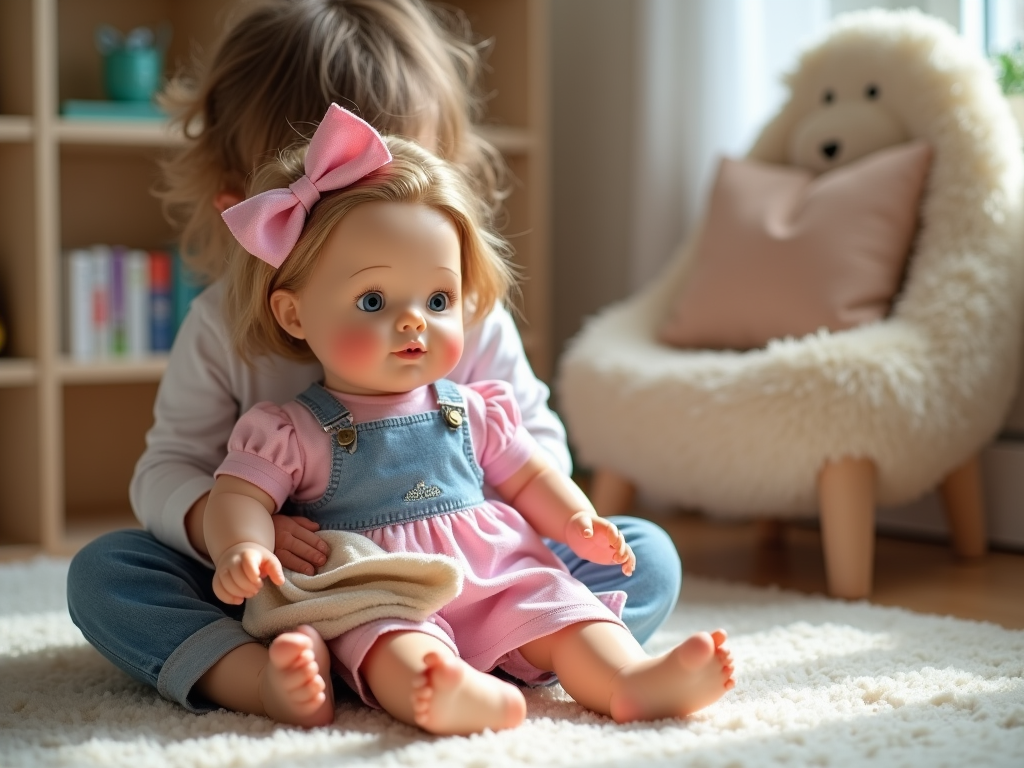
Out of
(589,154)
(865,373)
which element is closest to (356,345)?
(865,373)

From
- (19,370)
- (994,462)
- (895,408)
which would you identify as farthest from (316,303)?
(994,462)

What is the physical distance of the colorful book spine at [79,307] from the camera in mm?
1973

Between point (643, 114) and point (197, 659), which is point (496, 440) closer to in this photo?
point (197, 659)

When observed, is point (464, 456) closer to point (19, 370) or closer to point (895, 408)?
point (895, 408)

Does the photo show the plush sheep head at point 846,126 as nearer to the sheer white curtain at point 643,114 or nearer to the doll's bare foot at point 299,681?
the sheer white curtain at point 643,114

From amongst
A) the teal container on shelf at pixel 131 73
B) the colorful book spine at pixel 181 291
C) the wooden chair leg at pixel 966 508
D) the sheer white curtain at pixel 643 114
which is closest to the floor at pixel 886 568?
the wooden chair leg at pixel 966 508

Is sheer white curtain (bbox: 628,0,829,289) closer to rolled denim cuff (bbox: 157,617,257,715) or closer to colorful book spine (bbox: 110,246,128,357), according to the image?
colorful book spine (bbox: 110,246,128,357)

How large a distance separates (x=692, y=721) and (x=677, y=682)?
1.8 inches

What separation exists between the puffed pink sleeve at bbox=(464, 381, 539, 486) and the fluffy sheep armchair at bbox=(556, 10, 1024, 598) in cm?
50

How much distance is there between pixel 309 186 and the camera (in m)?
1.00

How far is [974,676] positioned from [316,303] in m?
0.65

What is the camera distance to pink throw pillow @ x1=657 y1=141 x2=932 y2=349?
166 centimetres

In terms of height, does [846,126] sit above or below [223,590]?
above

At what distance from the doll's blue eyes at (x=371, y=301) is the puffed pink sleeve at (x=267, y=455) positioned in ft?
0.40
